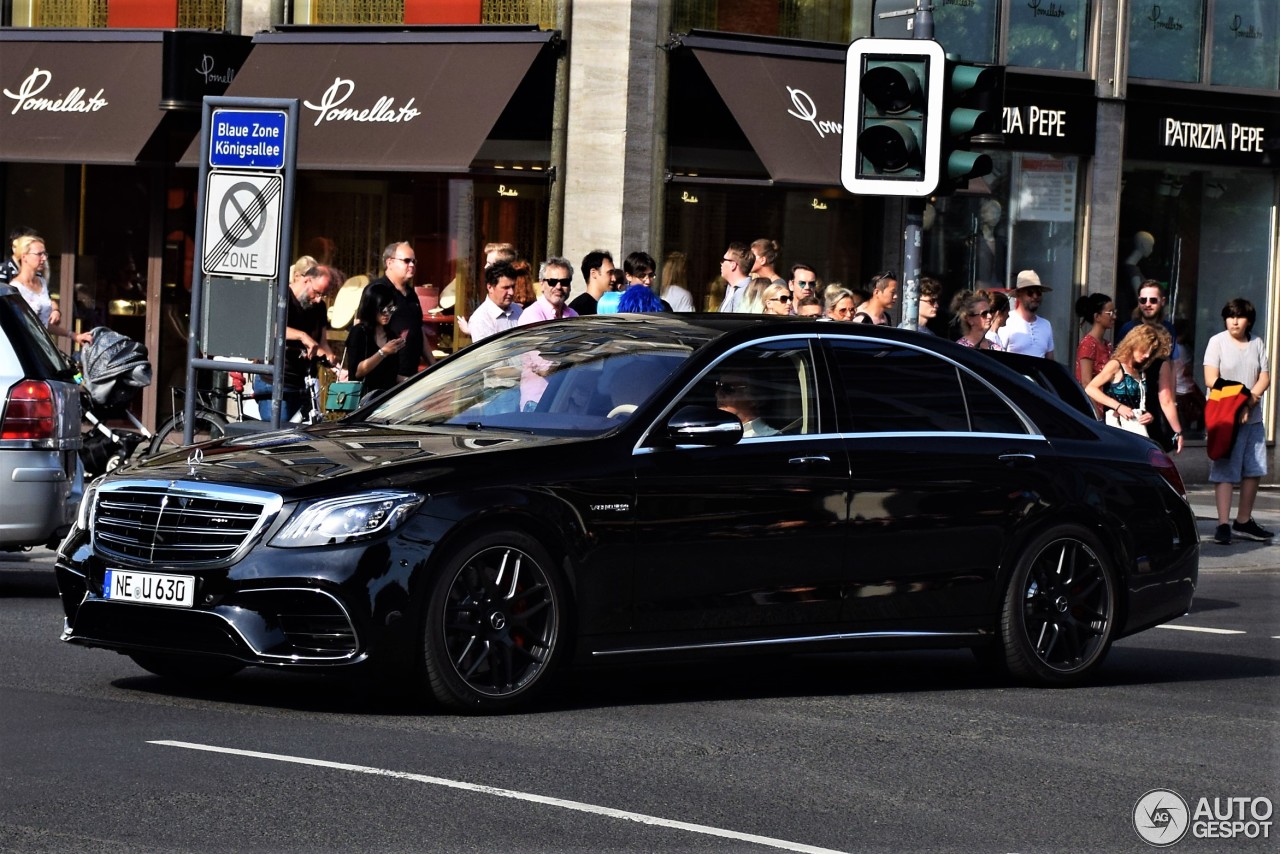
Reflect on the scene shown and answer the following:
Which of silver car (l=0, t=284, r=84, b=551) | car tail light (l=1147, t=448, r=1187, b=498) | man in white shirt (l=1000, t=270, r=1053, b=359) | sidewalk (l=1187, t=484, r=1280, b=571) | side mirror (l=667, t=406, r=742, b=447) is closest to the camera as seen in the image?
side mirror (l=667, t=406, r=742, b=447)

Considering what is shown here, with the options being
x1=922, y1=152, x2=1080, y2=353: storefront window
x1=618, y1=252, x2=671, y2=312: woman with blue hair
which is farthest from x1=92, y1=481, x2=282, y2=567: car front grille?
x1=922, y1=152, x2=1080, y2=353: storefront window

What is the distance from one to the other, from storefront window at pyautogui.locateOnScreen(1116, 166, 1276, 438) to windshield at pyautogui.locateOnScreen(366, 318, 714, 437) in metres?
15.0

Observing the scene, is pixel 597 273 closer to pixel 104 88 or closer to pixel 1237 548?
pixel 1237 548

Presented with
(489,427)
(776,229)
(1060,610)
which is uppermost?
(776,229)

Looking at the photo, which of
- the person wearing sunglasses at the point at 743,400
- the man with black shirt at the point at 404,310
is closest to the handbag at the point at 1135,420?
the man with black shirt at the point at 404,310

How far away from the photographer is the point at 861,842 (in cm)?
614

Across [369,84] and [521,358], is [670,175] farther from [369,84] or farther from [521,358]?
[521,358]

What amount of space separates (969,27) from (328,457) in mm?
15093

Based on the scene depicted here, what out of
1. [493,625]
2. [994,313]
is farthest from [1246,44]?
[493,625]

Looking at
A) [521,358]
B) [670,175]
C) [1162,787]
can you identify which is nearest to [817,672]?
[521,358]

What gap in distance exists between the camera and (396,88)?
20094 mm

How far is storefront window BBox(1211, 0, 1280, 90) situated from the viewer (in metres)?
23.7

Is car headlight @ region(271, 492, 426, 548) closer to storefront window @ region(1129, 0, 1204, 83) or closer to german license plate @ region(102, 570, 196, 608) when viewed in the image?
german license plate @ region(102, 570, 196, 608)

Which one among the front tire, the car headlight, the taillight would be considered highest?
the taillight
